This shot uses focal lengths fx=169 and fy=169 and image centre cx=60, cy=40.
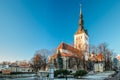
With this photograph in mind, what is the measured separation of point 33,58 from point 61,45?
23.2m

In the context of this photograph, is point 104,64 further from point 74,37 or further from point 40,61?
point 74,37

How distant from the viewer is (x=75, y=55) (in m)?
68.4

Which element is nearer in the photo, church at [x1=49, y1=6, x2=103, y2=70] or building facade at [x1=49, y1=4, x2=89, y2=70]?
church at [x1=49, y1=6, x2=103, y2=70]

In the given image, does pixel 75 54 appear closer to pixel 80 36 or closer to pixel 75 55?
pixel 75 55

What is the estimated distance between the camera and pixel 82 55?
213 feet

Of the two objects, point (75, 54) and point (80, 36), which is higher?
point (80, 36)

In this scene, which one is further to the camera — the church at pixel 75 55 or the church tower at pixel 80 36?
the church tower at pixel 80 36

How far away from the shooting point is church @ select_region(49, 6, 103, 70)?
63591 mm

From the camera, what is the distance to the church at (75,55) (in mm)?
63591

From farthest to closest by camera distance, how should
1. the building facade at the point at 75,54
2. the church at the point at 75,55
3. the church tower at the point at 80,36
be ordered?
1. the church tower at the point at 80,36
2. the building facade at the point at 75,54
3. the church at the point at 75,55

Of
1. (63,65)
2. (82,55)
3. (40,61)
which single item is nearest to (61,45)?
(63,65)

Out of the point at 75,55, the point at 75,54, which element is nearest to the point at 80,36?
the point at 75,54

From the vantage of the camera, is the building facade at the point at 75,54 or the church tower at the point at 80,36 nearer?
the building facade at the point at 75,54

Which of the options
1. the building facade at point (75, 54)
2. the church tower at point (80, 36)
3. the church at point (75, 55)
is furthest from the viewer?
the church tower at point (80, 36)
